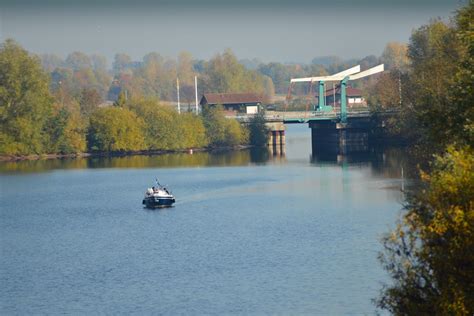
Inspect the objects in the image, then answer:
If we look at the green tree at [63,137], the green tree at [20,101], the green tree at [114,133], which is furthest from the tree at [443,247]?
the green tree at [63,137]

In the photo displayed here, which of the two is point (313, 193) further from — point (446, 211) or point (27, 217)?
point (446, 211)

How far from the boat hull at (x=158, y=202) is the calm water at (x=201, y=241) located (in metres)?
0.51

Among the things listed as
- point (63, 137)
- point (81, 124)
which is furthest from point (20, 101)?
point (81, 124)

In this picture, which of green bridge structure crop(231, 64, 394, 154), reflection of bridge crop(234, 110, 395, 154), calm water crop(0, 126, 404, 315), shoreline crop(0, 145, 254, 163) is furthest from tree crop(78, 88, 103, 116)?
calm water crop(0, 126, 404, 315)

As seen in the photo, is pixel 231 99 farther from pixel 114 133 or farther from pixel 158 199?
pixel 158 199

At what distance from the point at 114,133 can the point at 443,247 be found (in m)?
52.5

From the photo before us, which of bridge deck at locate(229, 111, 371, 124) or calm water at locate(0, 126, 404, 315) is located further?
bridge deck at locate(229, 111, 371, 124)

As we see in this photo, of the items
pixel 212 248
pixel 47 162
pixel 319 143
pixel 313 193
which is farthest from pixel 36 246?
pixel 319 143

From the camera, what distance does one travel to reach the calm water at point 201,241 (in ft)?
71.0

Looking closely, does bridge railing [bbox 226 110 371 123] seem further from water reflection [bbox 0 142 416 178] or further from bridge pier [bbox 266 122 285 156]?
water reflection [bbox 0 142 416 178]

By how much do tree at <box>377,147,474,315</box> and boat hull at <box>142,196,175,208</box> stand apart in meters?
22.7

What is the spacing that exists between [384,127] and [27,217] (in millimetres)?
33443

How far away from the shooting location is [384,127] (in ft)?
211

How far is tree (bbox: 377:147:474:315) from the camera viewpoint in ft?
43.4
